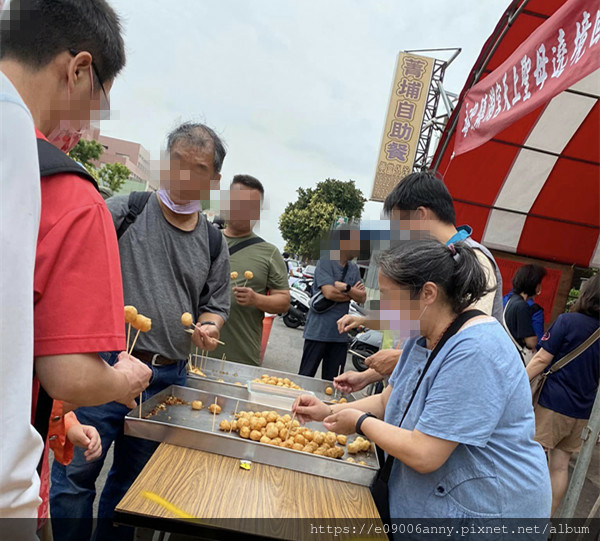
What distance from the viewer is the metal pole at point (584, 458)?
2334 mm

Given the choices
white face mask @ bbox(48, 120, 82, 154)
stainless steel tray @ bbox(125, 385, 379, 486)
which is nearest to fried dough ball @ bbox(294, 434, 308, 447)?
stainless steel tray @ bbox(125, 385, 379, 486)

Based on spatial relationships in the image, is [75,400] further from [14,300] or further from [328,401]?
[328,401]

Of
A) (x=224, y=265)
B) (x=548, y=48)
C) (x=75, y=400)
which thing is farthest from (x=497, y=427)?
(x=548, y=48)

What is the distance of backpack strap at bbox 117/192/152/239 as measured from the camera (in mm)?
2232

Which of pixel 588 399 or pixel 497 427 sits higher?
pixel 497 427

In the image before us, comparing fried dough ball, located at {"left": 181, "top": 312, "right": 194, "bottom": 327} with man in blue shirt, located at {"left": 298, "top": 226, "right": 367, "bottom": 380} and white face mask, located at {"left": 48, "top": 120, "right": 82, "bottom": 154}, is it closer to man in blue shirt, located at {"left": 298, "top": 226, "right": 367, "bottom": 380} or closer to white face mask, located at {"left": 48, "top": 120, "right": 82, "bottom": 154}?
white face mask, located at {"left": 48, "top": 120, "right": 82, "bottom": 154}

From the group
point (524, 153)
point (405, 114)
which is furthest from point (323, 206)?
point (524, 153)

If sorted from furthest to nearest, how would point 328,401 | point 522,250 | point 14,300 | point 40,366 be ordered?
point 522,250 → point 328,401 → point 40,366 → point 14,300

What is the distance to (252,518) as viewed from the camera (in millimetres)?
1443

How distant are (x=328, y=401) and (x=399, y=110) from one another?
12594 millimetres

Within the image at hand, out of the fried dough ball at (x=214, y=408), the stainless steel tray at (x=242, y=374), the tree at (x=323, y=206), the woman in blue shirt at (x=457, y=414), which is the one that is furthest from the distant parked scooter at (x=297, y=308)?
the tree at (x=323, y=206)

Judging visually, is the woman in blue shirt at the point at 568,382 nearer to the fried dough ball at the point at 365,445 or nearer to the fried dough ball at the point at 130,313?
the fried dough ball at the point at 365,445

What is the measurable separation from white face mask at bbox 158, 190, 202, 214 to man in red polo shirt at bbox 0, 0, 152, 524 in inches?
50.2

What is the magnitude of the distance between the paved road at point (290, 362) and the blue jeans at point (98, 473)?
40.7 inches
